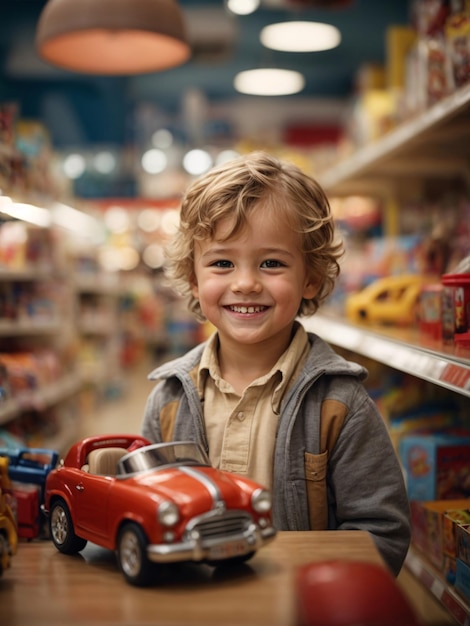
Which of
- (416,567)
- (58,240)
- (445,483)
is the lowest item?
(416,567)

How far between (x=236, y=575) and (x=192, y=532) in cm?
11

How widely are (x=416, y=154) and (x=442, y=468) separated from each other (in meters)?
1.73

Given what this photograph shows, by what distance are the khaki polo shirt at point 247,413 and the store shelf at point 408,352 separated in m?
0.35

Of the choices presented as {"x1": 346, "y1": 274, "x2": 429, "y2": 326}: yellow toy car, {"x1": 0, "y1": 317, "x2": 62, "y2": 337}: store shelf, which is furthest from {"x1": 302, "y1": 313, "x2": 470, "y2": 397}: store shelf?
{"x1": 0, "y1": 317, "x2": 62, "y2": 337}: store shelf

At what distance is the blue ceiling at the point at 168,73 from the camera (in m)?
9.48

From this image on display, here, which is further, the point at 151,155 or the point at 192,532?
the point at 151,155

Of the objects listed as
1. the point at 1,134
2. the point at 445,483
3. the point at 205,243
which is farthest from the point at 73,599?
the point at 1,134

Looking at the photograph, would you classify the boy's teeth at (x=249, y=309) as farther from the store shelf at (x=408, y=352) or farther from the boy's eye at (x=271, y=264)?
the store shelf at (x=408, y=352)

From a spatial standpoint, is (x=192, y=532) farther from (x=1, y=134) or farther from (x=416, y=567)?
(x=1, y=134)

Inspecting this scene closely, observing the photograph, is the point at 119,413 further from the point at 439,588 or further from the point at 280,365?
the point at 280,365

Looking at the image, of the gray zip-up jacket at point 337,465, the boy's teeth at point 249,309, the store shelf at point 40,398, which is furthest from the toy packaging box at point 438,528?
the store shelf at point 40,398

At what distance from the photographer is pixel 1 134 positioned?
352 cm

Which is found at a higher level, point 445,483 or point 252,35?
point 252,35

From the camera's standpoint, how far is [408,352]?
2.29 m
